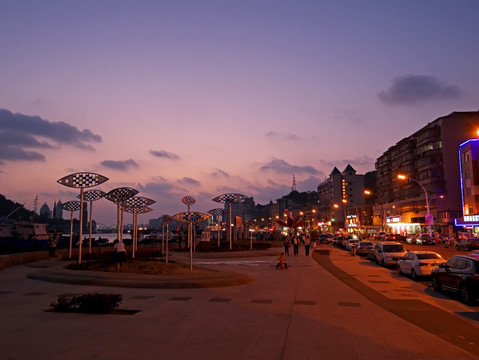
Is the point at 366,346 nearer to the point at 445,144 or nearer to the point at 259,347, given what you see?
the point at 259,347

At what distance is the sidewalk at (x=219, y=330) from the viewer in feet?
25.0

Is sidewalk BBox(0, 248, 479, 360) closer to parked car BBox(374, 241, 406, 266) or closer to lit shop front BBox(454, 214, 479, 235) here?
parked car BBox(374, 241, 406, 266)

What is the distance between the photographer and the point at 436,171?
8362 cm

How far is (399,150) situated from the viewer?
102938mm

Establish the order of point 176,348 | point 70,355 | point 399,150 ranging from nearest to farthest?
point 70,355 → point 176,348 → point 399,150

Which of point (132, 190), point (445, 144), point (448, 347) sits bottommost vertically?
point (448, 347)

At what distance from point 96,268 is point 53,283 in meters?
2.57

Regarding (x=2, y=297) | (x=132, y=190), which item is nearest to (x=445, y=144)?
(x=132, y=190)

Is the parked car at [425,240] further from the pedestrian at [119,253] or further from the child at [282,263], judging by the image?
the pedestrian at [119,253]

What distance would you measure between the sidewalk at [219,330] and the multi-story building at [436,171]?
66.4m

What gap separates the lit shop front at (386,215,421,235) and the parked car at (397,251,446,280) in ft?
250

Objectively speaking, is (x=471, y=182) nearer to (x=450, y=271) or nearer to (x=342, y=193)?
(x=450, y=271)

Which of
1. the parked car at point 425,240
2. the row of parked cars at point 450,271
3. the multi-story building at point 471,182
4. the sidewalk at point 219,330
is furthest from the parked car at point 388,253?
the multi-story building at point 471,182

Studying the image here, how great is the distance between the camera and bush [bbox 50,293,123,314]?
10953 mm
